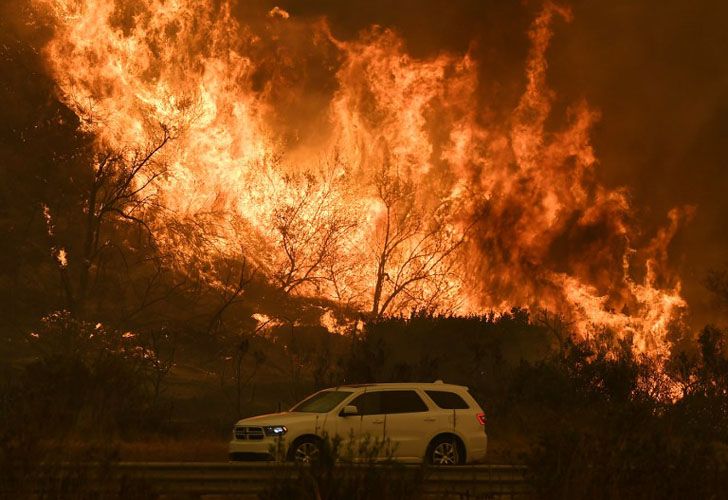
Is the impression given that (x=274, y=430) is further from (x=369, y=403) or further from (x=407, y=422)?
(x=407, y=422)

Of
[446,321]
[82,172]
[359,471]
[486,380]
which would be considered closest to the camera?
[359,471]

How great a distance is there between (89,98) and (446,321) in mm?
16602

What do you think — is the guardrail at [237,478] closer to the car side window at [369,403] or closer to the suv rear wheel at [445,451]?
Result: the suv rear wheel at [445,451]

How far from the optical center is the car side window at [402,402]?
18.8m

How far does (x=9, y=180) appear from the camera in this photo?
40.6 m

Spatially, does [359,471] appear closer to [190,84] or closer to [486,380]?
[486,380]

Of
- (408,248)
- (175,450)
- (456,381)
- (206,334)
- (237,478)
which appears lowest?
(237,478)

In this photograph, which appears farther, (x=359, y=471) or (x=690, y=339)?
(x=690, y=339)

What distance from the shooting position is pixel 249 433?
59.6 feet

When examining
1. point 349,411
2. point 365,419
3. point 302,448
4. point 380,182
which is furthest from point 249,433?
point 380,182

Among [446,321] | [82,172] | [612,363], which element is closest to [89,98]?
[82,172]

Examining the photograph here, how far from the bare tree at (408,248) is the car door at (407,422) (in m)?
26.4

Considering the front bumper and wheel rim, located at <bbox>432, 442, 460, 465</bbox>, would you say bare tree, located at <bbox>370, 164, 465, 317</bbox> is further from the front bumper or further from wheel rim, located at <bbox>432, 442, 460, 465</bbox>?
the front bumper

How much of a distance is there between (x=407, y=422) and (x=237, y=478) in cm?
593
